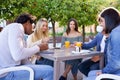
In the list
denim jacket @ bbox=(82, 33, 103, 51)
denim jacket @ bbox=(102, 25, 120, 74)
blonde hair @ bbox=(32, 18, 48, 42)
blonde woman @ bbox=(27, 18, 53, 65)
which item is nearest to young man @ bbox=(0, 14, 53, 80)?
denim jacket @ bbox=(102, 25, 120, 74)

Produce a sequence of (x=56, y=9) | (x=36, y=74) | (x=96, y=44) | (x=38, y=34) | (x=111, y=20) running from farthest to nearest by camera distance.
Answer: (x=56, y=9), (x=38, y=34), (x=96, y=44), (x=36, y=74), (x=111, y=20)

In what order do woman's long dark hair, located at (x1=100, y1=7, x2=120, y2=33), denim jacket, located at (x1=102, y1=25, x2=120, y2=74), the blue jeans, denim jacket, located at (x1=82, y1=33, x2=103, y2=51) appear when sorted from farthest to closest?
denim jacket, located at (x1=82, y1=33, x2=103, y2=51), the blue jeans, woman's long dark hair, located at (x1=100, y1=7, x2=120, y2=33), denim jacket, located at (x1=102, y1=25, x2=120, y2=74)

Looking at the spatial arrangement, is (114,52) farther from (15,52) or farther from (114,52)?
(15,52)

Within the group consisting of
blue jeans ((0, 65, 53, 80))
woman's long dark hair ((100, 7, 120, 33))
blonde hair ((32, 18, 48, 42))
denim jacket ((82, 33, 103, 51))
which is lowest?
blue jeans ((0, 65, 53, 80))

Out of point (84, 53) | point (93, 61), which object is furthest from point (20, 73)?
point (93, 61)

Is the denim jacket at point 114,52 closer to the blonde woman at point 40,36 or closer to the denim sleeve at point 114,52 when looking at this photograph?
the denim sleeve at point 114,52

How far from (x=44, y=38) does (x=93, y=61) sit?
1125 mm

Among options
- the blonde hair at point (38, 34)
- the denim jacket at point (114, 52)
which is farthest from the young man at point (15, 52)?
the blonde hair at point (38, 34)

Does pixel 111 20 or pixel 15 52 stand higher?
pixel 111 20

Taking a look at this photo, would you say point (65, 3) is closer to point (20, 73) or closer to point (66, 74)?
point (66, 74)

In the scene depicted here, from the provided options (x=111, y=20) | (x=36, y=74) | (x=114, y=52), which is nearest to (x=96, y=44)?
(x=111, y=20)

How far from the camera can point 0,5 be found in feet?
21.6

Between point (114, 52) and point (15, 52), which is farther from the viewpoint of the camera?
point (15, 52)

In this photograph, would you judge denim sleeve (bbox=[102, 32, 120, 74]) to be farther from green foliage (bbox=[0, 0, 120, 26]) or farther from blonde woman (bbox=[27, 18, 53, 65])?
green foliage (bbox=[0, 0, 120, 26])
